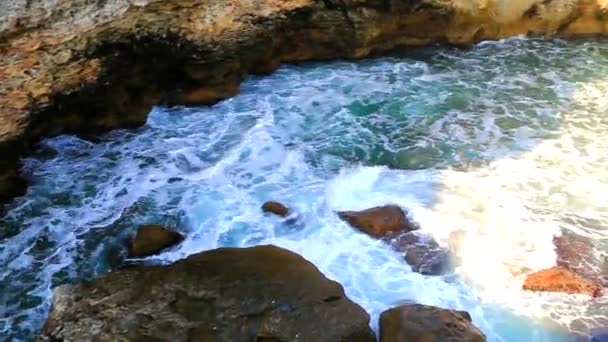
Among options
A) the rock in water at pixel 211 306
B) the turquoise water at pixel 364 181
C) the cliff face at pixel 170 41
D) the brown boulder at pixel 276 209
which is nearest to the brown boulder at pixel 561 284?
the turquoise water at pixel 364 181

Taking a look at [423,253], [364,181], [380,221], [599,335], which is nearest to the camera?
[599,335]

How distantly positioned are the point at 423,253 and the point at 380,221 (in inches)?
18.5

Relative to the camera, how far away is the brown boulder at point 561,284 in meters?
4.90

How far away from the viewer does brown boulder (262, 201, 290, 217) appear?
5673 mm

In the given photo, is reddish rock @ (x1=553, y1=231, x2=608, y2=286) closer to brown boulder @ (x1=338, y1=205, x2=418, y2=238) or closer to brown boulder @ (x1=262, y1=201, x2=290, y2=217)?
brown boulder @ (x1=338, y1=205, x2=418, y2=238)

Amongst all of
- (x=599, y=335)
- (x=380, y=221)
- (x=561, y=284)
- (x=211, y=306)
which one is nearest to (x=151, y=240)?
(x=211, y=306)

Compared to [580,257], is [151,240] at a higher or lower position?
higher

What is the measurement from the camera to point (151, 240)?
531 centimetres

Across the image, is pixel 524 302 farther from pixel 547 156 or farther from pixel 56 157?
pixel 56 157

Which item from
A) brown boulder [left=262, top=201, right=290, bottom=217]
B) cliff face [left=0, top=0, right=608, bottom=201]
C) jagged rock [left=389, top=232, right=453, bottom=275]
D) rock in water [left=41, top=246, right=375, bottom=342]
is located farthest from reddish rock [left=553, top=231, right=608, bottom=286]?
cliff face [left=0, top=0, right=608, bottom=201]

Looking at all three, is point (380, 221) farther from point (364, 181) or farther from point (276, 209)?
point (276, 209)

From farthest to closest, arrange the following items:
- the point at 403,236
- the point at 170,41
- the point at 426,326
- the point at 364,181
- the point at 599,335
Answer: the point at 170,41 < the point at 364,181 < the point at 403,236 < the point at 599,335 < the point at 426,326

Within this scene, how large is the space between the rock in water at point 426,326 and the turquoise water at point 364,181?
1.04ft

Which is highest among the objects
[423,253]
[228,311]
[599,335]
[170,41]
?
[170,41]
